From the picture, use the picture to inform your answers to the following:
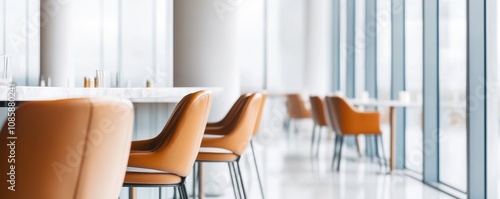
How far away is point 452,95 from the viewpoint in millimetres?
5789

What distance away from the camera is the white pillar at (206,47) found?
17.3ft

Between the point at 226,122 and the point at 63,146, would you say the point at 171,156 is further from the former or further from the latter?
the point at 226,122

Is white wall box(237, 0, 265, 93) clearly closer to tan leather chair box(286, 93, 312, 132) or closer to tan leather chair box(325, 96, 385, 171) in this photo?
tan leather chair box(286, 93, 312, 132)

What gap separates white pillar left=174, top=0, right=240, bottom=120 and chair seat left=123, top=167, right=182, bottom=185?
2.82 metres

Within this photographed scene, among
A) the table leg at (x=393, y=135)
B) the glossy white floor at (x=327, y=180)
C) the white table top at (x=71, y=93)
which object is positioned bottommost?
the glossy white floor at (x=327, y=180)

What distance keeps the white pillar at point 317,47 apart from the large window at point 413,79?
16.2 ft

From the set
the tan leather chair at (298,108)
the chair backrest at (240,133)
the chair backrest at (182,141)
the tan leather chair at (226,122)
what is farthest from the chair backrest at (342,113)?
the chair backrest at (182,141)

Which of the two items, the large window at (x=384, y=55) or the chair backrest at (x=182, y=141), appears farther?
the large window at (x=384, y=55)

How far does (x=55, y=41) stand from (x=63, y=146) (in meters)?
5.80

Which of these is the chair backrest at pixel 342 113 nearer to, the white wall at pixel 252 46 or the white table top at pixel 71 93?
the white table top at pixel 71 93

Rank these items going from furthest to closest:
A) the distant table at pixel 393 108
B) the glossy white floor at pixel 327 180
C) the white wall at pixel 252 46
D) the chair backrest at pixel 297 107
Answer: the white wall at pixel 252 46, the chair backrest at pixel 297 107, the distant table at pixel 393 108, the glossy white floor at pixel 327 180

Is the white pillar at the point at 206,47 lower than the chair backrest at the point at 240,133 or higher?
higher

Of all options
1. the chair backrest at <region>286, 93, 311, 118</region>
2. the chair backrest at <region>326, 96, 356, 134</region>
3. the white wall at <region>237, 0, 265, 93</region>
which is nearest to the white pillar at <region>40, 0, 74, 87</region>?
the chair backrest at <region>326, 96, 356, 134</region>

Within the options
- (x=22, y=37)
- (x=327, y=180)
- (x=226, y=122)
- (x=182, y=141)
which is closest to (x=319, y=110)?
(x=327, y=180)
